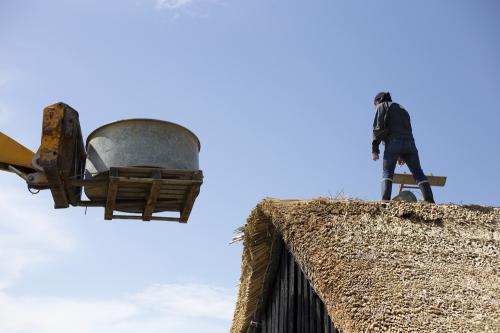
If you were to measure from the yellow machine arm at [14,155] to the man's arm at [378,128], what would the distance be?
3795mm

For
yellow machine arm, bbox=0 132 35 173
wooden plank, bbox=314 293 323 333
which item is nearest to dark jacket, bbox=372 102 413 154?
wooden plank, bbox=314 293 323 333

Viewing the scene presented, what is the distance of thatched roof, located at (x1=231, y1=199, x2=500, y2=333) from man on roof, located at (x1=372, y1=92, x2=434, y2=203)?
1077 mm

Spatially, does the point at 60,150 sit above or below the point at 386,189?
below

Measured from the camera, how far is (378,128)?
280 inches

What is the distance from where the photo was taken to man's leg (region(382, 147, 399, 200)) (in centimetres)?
666

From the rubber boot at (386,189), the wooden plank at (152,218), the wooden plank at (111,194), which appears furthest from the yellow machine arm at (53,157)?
the rubber boot at (386,189)

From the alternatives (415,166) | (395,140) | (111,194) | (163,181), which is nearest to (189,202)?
(163,181)

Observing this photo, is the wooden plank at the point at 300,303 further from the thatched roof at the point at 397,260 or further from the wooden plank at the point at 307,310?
the thatched roof at the point at 397,260

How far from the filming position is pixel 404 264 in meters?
5.01

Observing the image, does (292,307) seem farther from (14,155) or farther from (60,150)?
(14,155)

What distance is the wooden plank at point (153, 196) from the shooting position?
5848mm

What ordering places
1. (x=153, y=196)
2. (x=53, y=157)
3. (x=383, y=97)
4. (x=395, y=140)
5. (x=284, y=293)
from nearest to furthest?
(x=53, y=157)
(x=153, y=196)
(x=284, y=293)
(x=395, y=140)
(x=383, y=97)

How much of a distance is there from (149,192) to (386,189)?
2592mm

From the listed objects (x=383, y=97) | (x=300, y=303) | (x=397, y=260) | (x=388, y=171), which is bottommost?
(x=300, y=303)
